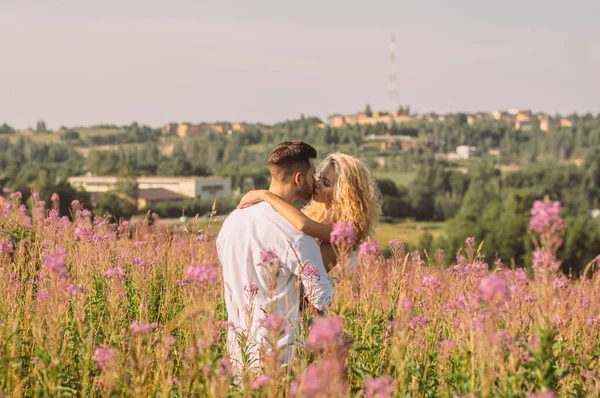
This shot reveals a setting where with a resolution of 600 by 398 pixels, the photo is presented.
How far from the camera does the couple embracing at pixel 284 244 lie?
3885mm

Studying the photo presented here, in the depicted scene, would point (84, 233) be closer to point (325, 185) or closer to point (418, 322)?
point (325, 185)

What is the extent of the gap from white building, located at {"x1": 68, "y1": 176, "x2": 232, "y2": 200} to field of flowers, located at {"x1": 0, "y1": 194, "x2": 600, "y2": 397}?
125 m

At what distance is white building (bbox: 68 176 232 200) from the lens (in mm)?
130250

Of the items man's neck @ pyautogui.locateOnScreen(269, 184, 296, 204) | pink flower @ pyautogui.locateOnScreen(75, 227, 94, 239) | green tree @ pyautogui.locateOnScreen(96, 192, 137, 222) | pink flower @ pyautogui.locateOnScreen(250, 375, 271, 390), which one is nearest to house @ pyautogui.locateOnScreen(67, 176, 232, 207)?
green tree @ pyautogui.locateOnScreen(96, 192, 137, 222)

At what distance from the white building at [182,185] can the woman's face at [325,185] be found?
4933 inches

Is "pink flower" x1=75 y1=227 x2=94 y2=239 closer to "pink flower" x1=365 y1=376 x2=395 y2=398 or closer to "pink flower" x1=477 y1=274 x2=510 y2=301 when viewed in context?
"pink flower" x1=365 y1=376 x2=395 y2=398

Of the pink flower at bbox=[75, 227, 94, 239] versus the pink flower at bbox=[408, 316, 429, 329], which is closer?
the pink flower at bbox=[408, 316, 429, 329]

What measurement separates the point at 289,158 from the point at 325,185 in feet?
1.48

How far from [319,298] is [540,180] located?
138 m

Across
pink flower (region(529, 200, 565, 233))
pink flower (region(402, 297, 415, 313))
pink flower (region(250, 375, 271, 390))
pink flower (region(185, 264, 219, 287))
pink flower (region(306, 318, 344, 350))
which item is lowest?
pink flower (region(250, 375, 271, 390))

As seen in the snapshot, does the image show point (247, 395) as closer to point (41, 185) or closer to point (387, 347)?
point (387, 347)

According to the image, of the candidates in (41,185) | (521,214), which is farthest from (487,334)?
(41,185)

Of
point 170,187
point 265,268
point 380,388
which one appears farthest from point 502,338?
point 170,187

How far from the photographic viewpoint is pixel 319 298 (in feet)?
12.7
